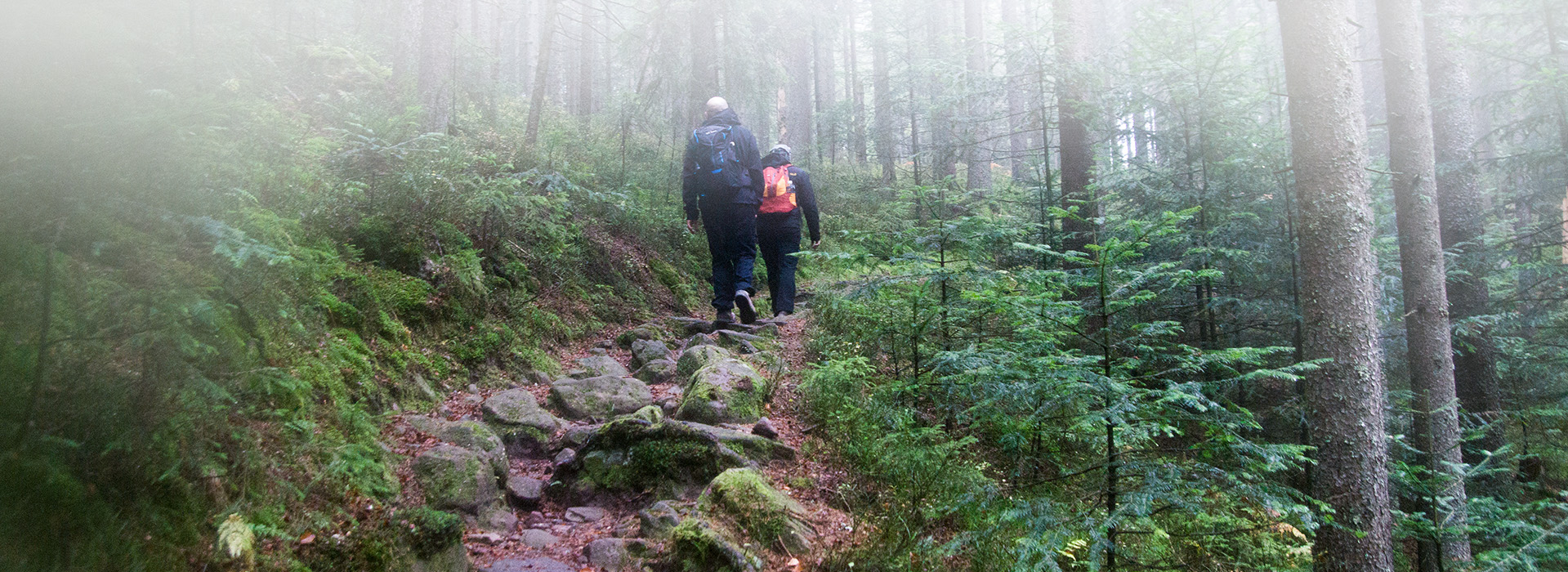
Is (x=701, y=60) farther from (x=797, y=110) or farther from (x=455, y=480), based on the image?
(x=455, y=480)

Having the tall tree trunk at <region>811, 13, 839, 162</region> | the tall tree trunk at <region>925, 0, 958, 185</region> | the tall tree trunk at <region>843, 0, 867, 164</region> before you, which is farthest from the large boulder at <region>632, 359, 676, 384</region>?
the tall tree trunk at <region>843, 0, 867, 164</region>

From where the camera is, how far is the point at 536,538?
12.1 feet

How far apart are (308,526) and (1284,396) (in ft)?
33.8

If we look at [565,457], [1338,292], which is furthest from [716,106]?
[1338,292]

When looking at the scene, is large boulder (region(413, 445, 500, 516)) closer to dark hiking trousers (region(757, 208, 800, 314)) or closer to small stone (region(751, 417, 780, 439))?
small stone (region(751, 417, 780, 439))

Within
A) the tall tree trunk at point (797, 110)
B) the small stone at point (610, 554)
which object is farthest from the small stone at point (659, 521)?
the tall tree trunk at point (797, 110)

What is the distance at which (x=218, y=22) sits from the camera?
2.99 m

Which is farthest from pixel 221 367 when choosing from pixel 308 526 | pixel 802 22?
pixel 802 22

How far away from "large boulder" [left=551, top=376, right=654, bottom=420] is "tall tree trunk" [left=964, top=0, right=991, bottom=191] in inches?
204

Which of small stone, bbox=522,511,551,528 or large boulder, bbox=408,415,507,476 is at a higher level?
large boulder, bbox=408,415,507,476

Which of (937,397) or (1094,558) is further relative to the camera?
(937,397)

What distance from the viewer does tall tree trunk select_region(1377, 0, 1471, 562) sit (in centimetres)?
695

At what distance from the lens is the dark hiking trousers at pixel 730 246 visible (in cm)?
813

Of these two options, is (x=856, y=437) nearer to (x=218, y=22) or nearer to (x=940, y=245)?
(x=940, y=245)
